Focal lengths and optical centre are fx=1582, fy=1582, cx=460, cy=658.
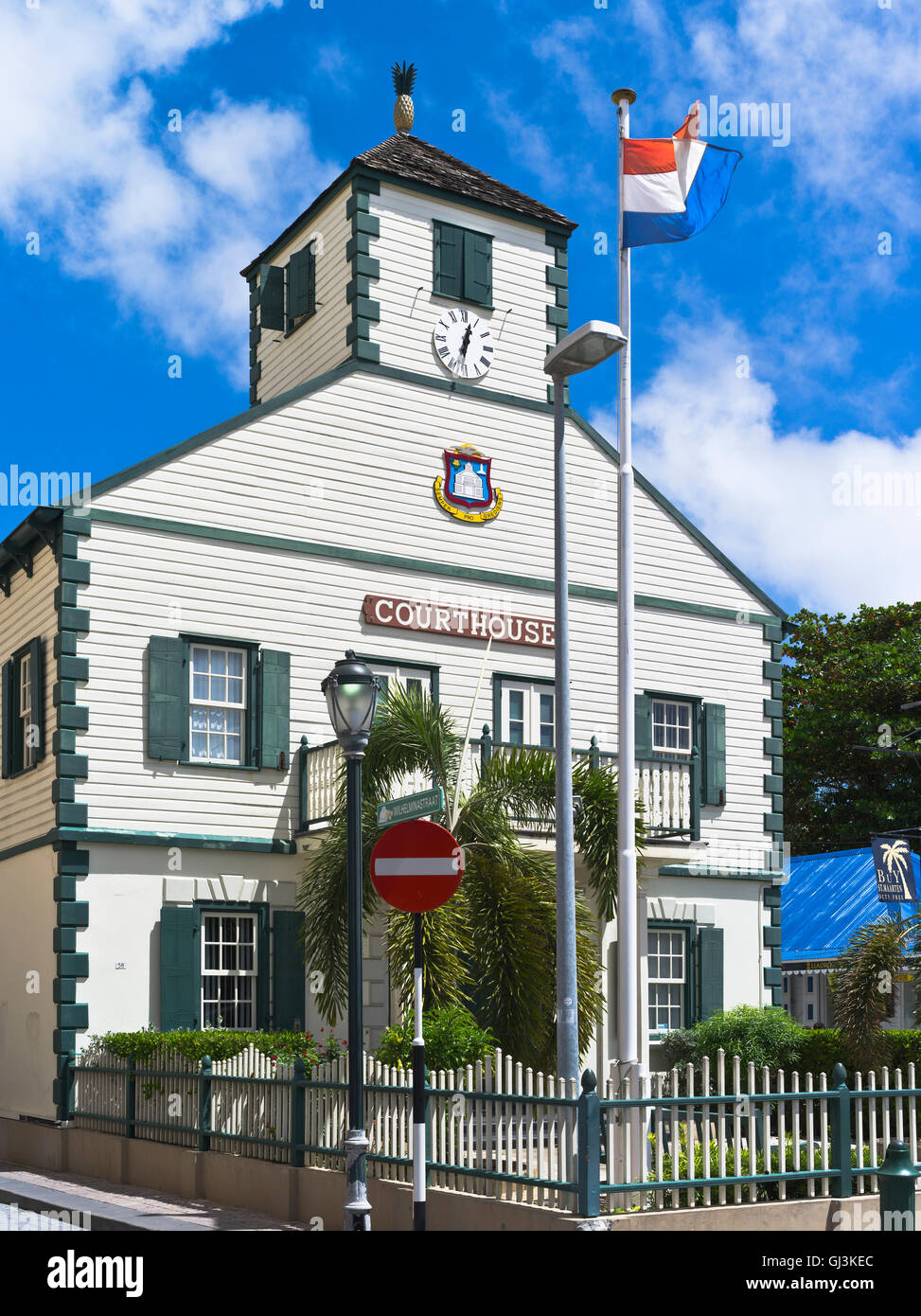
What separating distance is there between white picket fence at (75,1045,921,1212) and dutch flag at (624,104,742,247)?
26.6 feet

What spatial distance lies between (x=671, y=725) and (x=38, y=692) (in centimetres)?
925

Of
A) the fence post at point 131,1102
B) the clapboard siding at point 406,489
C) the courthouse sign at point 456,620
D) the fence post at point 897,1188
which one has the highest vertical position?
the clapboard siding at point 406,489

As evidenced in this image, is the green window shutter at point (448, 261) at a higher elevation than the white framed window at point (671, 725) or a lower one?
higher

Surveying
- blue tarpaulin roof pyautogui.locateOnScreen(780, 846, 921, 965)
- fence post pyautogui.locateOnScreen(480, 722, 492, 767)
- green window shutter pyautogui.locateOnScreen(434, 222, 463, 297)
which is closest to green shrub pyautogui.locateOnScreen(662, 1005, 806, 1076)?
fence post pyautogui.locateOnScreen(480, 722, 492, 767)

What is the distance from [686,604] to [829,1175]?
41.0 ft

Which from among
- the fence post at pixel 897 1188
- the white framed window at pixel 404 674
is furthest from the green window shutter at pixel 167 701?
the fence post at pixel 897 1188

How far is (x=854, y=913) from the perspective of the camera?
35344 mm

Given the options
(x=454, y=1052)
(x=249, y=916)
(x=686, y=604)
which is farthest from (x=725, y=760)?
(x=454, y=1052)

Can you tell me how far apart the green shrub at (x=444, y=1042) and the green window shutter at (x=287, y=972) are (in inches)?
175

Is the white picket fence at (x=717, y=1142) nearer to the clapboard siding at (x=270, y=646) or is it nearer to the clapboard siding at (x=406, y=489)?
the clapboard siding at (x=270, y=646)

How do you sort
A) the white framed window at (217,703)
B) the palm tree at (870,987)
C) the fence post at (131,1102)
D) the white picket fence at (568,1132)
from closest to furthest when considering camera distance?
the white picket fence at (568,1132), the fence post at (131,1102), the white framed window at (217,703), the palm tree at (870,987)

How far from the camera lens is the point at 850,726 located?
151 ft

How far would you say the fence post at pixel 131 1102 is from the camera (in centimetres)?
1633

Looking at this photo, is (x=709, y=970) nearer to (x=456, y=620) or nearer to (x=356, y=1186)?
(x=456, y=620)
